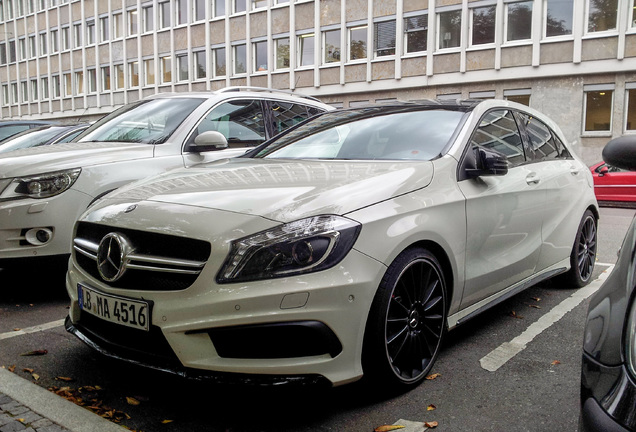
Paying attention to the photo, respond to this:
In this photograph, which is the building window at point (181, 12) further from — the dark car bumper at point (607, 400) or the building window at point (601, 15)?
the dark car bumper at point (607, 400)

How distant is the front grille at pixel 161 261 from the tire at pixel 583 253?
3624mm

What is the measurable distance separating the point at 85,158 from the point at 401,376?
10.4ft

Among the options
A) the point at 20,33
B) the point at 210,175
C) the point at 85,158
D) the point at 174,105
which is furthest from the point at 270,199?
the point at 20,33

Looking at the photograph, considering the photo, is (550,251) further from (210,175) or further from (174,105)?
(174,105)

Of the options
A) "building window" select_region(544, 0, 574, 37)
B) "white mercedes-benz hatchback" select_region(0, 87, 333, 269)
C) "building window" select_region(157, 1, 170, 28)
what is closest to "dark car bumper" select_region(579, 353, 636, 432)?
"white mercedes-benz hatchback" select_region(0, 87, 333, 269)

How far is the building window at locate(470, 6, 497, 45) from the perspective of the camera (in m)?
26.2

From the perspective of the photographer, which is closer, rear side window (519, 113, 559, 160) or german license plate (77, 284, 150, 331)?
german license plate (77, 284, 150, 331)

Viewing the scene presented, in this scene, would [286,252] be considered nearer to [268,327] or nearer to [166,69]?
[268,327]

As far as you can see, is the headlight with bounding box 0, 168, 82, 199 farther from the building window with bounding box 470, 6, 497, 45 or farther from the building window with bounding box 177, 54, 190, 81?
the building window with bounding box 177, 54, 190, 81

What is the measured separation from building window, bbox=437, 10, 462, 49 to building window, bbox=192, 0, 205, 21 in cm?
1549

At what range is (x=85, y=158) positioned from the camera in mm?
4934

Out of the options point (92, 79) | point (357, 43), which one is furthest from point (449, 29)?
point (92, 79)

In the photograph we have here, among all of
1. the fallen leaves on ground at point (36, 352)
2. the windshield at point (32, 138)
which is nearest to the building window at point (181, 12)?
the windshield at point (32, 138)

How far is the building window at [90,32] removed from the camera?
44906mm
